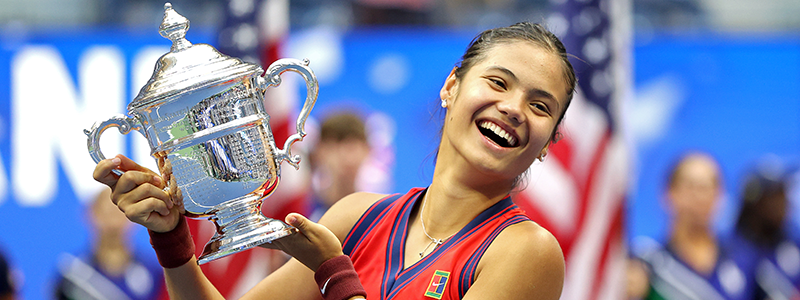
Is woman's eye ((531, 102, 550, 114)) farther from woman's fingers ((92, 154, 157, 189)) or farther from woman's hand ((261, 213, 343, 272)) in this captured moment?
woman's fingers ((92, 154, 157, 189))

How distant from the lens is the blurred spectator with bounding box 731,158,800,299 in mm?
4102

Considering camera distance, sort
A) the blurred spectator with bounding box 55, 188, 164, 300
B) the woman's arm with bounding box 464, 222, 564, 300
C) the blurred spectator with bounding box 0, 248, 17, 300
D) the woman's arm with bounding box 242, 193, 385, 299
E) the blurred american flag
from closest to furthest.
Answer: the woman's arm with bounding box 464, 222, 564, 300 < the woman's arm with bounding box 242, 193, 385, 299 < the blurred american flag < the blurred spectator with bounding box 0, 248, 17, 300 < the blurred spectator with bounding box 55, 188, 164, 300

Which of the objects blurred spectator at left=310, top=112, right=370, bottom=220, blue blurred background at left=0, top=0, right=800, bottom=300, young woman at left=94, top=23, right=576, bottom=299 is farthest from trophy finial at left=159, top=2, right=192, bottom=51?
blue blurred background at left=0, top=0, right=800, bottom=300

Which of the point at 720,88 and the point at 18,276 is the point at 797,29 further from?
the point at 18,276

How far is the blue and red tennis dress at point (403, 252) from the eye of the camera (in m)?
1.42

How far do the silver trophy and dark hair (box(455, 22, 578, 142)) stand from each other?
1.28 feet

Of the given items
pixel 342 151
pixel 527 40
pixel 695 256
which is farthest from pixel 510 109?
pixel 695 256

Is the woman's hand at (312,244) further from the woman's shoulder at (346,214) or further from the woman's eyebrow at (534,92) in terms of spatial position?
the woman's eyebrow at (534,92)

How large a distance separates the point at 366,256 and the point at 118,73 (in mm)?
3754

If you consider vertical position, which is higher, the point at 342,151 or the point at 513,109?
the point at 513,109

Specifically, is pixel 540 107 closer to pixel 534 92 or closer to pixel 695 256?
pixel 534 92

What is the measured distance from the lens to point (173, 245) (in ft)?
4.91

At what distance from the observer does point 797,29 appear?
18.3 ft

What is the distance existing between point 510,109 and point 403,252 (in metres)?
0.39
